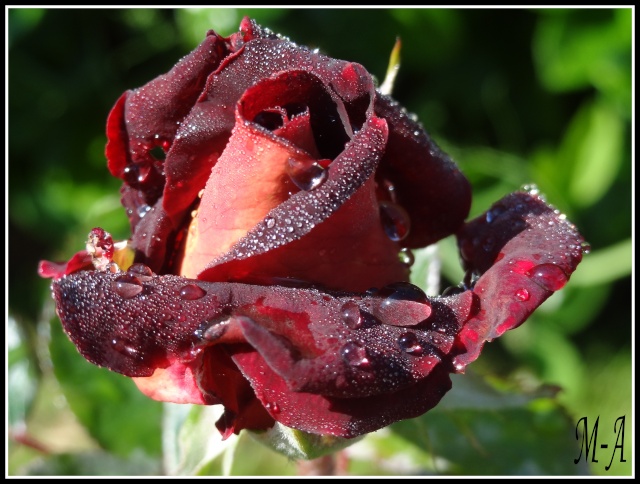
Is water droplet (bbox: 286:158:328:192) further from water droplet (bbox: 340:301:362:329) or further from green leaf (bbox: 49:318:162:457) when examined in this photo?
green leaf (bbox: 49:318:162:457)

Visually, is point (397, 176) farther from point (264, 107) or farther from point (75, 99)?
point (75, 99)

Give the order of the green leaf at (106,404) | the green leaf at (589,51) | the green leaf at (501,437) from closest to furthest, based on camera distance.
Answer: the green leaf at (501,437) < the green leaf at (106,404) < the green leaf at (589,51)

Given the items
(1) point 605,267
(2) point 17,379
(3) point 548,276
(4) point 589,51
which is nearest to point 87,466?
(2) point 17,379

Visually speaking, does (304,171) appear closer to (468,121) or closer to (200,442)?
(200,442)

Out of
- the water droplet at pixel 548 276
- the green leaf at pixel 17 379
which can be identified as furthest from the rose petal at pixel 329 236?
the green leaf at pixel 17 379

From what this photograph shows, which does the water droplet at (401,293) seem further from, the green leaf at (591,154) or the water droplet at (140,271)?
the green leaf at (591,154)

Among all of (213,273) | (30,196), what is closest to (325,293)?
(213,273)
